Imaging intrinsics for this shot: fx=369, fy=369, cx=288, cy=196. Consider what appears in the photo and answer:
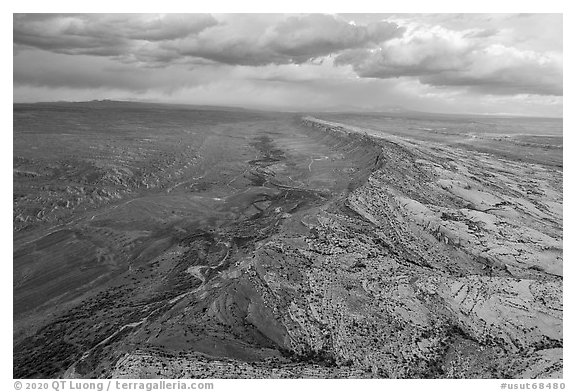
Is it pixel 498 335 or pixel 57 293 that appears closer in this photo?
pixel 498 335

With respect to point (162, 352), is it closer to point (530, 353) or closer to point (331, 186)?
point (530, 353)

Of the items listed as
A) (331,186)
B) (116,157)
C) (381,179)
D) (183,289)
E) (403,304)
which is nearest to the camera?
(403,304)

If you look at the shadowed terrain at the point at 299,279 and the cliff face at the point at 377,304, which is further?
the shadowed terrain at the point at 299,279

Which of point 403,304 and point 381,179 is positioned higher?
point 381,179

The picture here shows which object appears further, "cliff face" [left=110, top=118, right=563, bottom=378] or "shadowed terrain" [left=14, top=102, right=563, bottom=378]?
"shadowed terrain" [left=14, top=102, right=563, bottom=378]
